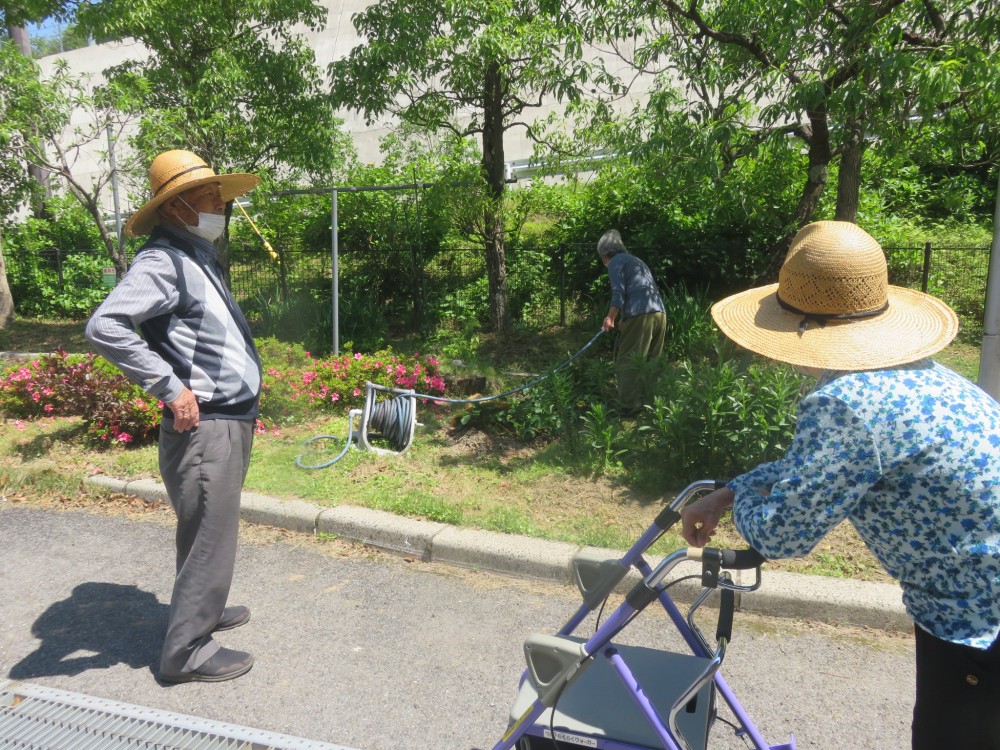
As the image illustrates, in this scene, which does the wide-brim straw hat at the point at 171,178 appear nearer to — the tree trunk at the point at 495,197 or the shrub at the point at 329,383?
the shrub at the point at 329,383

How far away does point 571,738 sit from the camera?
2230 millimetres

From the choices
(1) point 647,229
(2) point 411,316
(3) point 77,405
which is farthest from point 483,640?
(2) point 411,316

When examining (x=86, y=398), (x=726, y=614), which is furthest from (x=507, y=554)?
(x=86, y=398)

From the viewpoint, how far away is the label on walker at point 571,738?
222cm

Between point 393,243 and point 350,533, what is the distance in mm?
6593

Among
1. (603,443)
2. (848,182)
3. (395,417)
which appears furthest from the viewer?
(848,182)

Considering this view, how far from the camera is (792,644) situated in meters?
3.63

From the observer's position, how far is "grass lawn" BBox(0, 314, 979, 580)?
4660mm

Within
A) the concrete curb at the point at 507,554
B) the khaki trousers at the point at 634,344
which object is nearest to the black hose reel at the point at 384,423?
the concrete curb at the point at 507,554

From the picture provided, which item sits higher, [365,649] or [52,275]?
[52,275]

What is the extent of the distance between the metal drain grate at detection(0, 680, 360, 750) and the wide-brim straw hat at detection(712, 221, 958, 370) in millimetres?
2156

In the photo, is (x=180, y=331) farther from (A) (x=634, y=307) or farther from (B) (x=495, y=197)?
(B) (x=495, y=197)

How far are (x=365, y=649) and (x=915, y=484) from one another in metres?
2.58

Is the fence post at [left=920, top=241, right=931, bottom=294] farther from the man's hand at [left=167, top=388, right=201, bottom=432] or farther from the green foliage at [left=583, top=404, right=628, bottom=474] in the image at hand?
the man's hand at [left=167, top=388, right=201, bottom=432]
